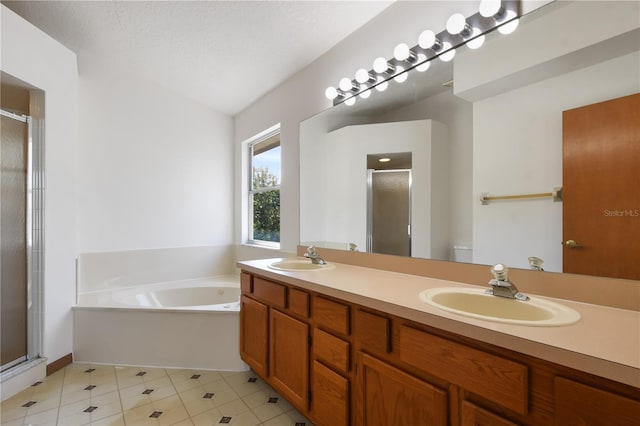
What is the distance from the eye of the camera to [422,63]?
1.72m

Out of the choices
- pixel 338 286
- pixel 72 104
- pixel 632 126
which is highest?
pixel 72 104

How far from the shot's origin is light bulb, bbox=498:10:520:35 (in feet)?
4.39

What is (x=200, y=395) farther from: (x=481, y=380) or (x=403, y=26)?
(x=403, y=26)

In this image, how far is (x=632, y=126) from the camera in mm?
1018

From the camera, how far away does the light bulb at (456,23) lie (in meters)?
1.48

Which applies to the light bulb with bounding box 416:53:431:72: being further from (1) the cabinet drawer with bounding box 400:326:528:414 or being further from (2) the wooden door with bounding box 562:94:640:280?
(1) the cabinet drawer with bounding box 400:326:528:414

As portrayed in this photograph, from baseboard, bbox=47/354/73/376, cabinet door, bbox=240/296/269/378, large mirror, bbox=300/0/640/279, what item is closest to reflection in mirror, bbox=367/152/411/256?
large mirror, bbox=300/0/640/279

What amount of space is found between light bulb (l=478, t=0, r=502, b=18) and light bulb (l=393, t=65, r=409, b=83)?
47 centimetres

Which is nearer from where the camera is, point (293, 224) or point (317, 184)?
point (317, 184)

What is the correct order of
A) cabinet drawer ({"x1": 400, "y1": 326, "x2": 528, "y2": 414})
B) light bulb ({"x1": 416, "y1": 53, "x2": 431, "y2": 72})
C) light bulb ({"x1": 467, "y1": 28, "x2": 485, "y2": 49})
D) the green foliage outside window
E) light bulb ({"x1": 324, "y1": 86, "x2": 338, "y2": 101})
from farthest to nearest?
1. the green foliage outside window
2. light bulb ({"x1": 324, "y1": 86, "x2": 338, "y2": 101})
3. light bulb ({"x1": 416, "y1": 53, "x2": 431, "y2": 72})
4. light bulb ({"x1": 467, "y1": 28, "x2": 485, "y2": 49})
5. cabinet drawer ({"x1": 400, "y1": 326, "x2": 528, "y2": 414})

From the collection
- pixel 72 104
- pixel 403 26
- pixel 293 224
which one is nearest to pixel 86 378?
pixel 293 224

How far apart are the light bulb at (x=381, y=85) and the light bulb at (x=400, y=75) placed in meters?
0.08

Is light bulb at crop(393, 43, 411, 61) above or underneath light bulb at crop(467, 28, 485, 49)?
above

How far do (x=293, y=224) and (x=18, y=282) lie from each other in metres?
2.00
